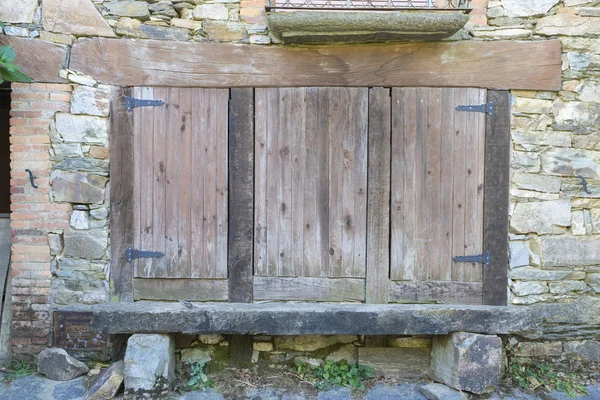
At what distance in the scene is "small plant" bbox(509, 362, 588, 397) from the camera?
11.1 ft

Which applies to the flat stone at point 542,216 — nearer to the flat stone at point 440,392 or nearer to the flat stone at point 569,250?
the flat stone at point 569,250

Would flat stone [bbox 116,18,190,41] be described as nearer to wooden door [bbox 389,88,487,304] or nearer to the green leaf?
the green leaf

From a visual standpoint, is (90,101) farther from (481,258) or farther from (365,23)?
(481,258)

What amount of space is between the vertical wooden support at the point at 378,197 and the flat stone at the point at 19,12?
2.63 meters

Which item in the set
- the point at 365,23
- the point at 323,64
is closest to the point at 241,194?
the point at 323,64

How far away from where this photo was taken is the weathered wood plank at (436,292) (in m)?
3.55

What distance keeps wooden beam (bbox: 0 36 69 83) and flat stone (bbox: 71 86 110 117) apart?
205mm

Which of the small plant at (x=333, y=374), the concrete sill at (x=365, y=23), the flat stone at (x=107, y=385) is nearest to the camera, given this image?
the concrete sill at (x=365, y=23)

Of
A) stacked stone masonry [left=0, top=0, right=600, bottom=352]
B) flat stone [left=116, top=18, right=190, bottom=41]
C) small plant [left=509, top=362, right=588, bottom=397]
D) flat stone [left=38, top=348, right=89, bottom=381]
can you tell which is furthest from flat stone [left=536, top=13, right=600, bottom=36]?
flat stone [left=38, top=348, right=89, bottom=381]

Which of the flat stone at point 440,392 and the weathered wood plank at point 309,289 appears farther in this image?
the weathered wood plank at point 309,289

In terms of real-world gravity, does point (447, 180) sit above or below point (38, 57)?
below

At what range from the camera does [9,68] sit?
3.11 metres

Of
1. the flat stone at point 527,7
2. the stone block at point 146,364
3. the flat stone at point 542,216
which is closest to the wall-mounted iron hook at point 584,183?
the flat stone at point 542,216

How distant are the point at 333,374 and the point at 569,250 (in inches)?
80.7
